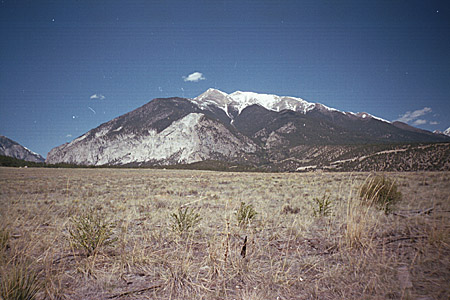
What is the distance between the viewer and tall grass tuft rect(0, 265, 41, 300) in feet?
7.12

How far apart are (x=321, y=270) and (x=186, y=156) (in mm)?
182317

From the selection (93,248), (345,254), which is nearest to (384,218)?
(345,254)

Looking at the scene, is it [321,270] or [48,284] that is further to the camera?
[321,270]

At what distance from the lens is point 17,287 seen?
230 cm

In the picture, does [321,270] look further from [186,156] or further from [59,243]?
[186,156]

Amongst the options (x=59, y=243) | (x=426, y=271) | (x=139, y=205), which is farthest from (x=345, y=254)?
(x=139, y=205)

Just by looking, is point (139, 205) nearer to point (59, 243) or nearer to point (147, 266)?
point (59, 243)

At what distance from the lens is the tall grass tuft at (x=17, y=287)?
2.17 m

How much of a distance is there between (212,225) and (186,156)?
17910 centimetres

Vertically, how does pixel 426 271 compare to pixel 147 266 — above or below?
above

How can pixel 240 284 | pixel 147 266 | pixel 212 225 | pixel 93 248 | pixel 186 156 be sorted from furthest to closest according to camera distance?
pixel 186 156, pixel 212 225, pixel 93 248, pixel 147 266, pixel 240 284

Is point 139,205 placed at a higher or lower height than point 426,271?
lower

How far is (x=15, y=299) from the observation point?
2.18 metres

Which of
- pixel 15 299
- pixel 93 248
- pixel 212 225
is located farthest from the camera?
pixel 212 225
